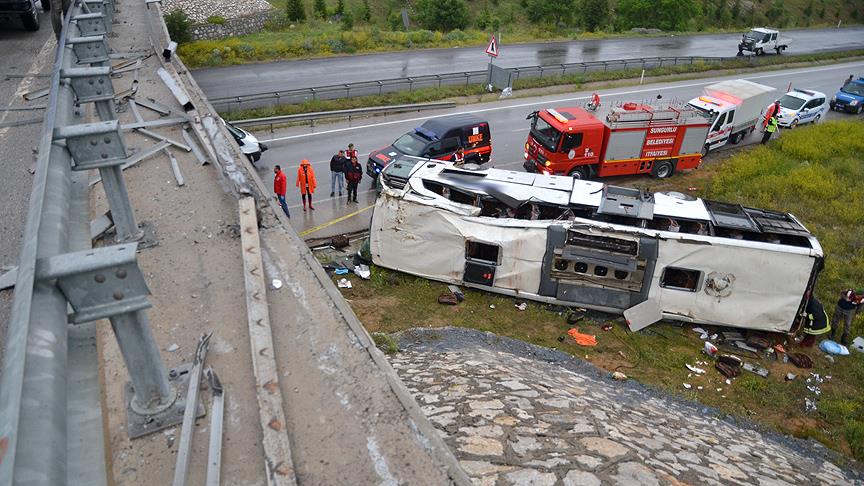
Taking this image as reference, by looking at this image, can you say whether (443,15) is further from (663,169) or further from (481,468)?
(481,468)

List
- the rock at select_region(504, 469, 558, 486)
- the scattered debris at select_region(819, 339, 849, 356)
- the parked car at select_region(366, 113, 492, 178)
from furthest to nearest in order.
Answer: the parked car at select_region(366, 113, 492, 178) < the scattered debris at select_region(819, 339, 849, 356) < the rock at select_region(504, 469, 558, 486)

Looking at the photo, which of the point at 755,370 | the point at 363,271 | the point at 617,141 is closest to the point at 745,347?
the point at 755,370

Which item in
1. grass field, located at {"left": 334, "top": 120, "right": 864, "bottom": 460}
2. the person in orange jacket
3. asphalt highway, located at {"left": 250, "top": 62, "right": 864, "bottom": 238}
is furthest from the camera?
asphalt highway, located at {"left": 250, "top": 62, "right": 864, "bottom": 238}

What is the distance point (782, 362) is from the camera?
12453 mm

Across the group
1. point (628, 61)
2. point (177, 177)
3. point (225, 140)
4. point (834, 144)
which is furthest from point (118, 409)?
point (628, 61)

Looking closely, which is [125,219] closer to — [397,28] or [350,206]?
[350,206]

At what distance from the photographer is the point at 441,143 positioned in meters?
19.0

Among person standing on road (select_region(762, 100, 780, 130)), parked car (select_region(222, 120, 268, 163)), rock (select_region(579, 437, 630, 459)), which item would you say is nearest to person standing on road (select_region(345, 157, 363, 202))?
parked car (select_region(222, 120, 268, 163))

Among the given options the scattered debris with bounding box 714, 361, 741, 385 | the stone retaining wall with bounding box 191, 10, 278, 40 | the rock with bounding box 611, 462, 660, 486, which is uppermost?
the stone retaining wall with bounding box 191, 10, 278, 40

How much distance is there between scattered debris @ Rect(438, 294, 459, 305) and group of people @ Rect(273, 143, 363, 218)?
198 inches

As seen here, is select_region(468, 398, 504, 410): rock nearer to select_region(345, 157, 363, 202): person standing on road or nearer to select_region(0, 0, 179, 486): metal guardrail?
select_region(0, 0, 179, 486): metal guardrail

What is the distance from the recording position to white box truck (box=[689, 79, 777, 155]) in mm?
22969

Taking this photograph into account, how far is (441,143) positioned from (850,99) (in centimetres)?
2316

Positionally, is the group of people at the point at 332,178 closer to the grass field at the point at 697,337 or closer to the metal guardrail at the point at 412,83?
the grass field at the point at 697,337
